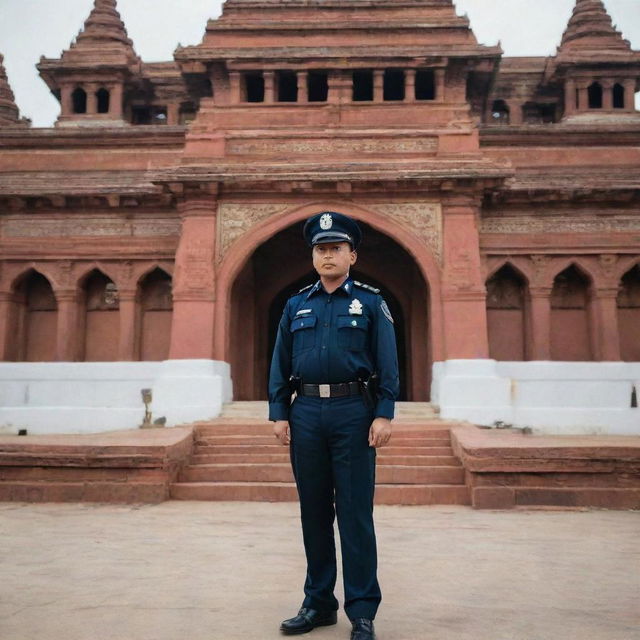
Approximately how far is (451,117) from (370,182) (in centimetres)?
310

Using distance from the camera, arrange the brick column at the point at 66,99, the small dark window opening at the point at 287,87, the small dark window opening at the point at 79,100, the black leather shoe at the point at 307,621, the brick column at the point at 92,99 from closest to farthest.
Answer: the black leather shoe at the point at 307,621 < the small dark window opening at the point at 287,87 < the brick column at the point at 92,99 < the brick column at the point at 66,99 < the small dark window opening at the point at 79,100

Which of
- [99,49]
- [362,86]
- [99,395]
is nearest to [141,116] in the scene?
[99,49]

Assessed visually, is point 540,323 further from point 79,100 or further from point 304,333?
point 79,100

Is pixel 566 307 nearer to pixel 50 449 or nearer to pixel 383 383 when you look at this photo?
pixel 50 449

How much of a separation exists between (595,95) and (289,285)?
12816mm

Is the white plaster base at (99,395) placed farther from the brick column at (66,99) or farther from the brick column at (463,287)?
the brick column at (66,99)

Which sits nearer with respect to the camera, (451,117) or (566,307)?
(451,117)

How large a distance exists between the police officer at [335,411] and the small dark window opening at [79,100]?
2241cm

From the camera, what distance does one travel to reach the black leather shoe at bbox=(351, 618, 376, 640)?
325cm

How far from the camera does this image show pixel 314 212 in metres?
14.3

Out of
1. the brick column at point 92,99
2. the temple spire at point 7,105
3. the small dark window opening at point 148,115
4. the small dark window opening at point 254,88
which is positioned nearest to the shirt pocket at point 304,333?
the small dark window opening at point 254,88

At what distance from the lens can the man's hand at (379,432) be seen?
3.56 m

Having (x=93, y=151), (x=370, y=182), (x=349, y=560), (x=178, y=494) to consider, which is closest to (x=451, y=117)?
(x=370, y=182)

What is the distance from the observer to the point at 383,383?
3674 millimetres
